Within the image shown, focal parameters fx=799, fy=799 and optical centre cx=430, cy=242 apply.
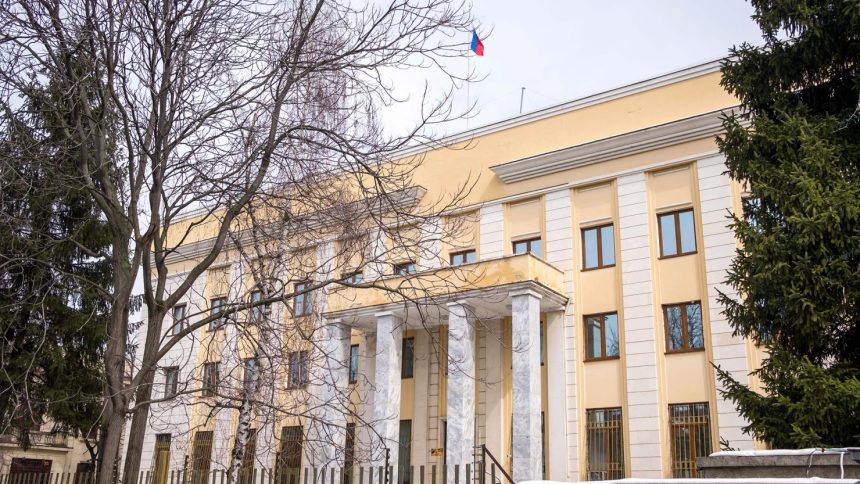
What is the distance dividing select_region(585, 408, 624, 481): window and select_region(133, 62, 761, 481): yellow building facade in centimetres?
4

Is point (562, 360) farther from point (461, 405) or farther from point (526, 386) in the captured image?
point (461, 405)

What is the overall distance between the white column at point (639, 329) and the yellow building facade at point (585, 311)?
35mm

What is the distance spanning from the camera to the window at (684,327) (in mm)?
19453

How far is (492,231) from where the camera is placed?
2350 cm

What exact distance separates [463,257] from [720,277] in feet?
26.0

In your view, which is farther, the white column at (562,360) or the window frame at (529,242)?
the window frame at (529,242)

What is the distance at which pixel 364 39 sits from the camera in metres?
7.16

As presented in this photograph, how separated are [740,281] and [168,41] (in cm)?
785

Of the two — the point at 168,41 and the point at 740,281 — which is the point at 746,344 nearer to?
the point at 740,281

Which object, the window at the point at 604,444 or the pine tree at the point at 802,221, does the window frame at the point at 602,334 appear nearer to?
the window at the point at 604,444

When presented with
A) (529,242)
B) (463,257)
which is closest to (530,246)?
(529,242)

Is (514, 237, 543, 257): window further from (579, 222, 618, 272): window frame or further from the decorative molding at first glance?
the decorative molding

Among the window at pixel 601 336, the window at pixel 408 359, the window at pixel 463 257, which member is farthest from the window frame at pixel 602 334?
the window at pixel 408 359

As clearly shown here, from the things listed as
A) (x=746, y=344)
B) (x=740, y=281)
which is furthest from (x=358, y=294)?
(x=740, y=281)
